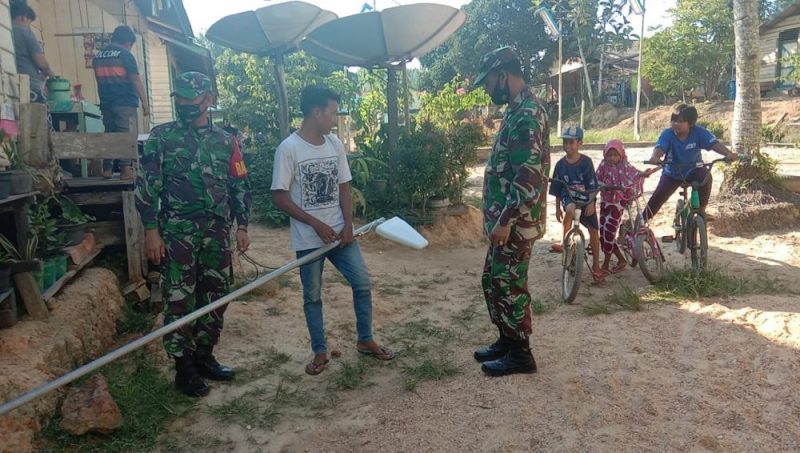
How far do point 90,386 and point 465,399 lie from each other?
1.96 metres

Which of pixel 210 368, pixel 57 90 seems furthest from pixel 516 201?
pixel 57 90

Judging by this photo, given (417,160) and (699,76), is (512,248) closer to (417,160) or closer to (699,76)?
(417,160)

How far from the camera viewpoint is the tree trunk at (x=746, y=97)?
25.4 ft

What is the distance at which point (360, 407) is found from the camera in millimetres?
3230

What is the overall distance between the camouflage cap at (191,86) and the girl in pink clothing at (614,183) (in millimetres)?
3732

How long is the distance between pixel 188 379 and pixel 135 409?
32 cm

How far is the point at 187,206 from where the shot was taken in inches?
125

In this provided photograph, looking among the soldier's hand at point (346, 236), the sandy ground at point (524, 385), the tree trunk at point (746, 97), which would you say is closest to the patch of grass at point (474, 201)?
the tree trunk at point (746, 97)

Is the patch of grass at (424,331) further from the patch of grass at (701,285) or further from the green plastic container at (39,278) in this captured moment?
the green plastic container at (39,278)

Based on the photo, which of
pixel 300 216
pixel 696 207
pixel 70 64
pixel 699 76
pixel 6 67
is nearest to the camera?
pixel 300 216

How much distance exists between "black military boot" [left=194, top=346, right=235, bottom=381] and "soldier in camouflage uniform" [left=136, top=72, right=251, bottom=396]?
135 mm

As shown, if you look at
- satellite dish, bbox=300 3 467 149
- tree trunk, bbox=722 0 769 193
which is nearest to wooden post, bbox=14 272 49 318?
satellite dish, bbox=300 3 467 149

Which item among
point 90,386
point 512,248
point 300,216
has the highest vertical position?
point 300,216

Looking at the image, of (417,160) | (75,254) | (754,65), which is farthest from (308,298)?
(754,65)
